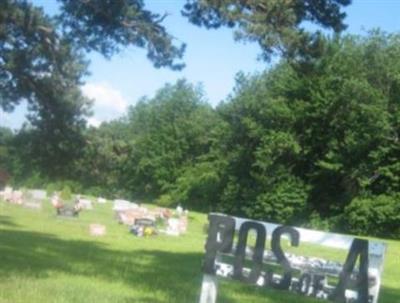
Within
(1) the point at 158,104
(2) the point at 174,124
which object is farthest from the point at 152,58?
(1) the point at 158,104

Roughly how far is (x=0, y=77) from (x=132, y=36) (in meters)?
6.83

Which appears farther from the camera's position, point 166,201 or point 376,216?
point 166,201

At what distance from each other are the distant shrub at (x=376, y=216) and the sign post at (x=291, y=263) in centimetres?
4529

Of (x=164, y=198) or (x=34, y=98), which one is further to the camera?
(x=164, y=198)

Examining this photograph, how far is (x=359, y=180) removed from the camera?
55.2m

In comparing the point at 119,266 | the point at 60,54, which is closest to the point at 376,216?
the point at 60,54

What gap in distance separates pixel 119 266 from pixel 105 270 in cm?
122

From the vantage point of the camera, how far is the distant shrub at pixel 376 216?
52531 millimetres

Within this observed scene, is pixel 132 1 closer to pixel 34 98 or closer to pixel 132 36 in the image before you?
pixel 132 36

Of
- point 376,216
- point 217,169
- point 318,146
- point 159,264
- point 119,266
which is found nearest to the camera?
point 119,266

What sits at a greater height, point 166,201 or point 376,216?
point 376,216

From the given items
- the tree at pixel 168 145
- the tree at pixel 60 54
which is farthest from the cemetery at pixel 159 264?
the tree at pixel 168 145

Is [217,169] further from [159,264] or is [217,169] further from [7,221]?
[159,264]

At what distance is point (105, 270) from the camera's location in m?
14.8
